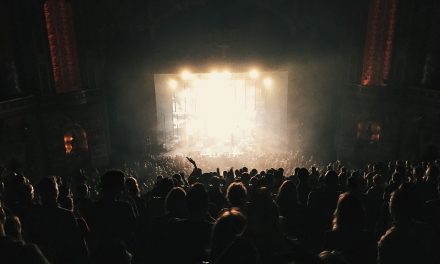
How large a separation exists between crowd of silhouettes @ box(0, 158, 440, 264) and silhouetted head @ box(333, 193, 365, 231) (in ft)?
0.04

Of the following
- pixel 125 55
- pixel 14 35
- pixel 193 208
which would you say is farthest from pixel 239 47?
pixel 193 208

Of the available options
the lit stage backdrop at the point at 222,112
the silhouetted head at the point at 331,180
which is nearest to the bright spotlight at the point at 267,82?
the lit stage backdrop at the point at 222,112

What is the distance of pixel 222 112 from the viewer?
30203 millimetres

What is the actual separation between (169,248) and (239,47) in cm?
1989

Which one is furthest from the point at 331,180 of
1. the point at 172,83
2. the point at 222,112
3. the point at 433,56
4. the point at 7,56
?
the point at 222,112

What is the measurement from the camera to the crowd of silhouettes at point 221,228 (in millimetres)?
2865

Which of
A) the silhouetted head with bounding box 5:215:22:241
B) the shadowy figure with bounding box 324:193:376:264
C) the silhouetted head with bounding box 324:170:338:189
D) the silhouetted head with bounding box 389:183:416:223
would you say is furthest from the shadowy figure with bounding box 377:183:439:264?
the silhouetted head with bounding box 5:215:22:241

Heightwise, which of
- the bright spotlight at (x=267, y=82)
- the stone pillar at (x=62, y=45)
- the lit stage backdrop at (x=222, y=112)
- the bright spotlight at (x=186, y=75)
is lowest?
the lit stage backdrop at (x=222, y=112)

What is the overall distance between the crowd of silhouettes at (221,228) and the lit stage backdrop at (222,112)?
18.3m

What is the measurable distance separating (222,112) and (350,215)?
1057 inches

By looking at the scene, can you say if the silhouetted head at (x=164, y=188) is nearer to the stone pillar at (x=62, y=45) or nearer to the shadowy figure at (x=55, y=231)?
the shadowy figure at (x=55, y=231)

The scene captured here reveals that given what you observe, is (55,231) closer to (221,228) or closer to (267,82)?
(221,228)

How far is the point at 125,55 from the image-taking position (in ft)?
72.1

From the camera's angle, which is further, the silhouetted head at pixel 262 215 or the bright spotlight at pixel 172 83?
the bright spotlight at pixel 172 83
